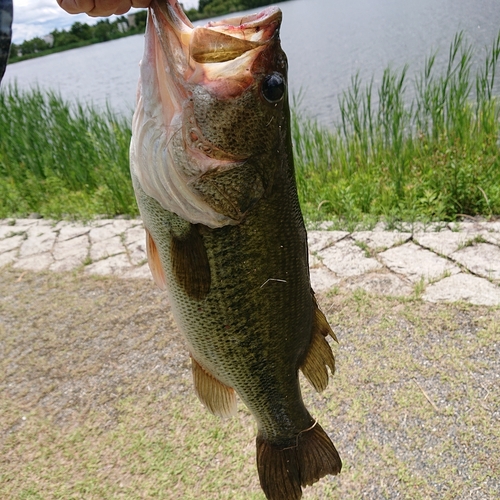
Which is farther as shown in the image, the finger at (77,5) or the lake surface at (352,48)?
the lake surface at (352,48)

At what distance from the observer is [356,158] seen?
6160mm

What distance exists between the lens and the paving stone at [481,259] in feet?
12.8

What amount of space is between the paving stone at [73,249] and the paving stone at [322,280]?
8.26 feet

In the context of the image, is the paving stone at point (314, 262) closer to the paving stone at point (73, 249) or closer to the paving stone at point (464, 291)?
the paving stone at point (464, 291)

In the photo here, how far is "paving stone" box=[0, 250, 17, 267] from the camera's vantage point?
553 cm

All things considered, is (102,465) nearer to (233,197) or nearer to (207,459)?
(207,459)

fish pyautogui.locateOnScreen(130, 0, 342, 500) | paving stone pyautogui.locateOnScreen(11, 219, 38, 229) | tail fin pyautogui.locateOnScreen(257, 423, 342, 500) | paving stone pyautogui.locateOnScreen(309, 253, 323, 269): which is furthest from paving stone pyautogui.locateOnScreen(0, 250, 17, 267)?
tail fin pyautogui.locateOnScreen(257, 423, 342, 500)

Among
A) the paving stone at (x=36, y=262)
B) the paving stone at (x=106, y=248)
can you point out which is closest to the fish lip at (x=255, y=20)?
the paving stone at (x=106, y=248)

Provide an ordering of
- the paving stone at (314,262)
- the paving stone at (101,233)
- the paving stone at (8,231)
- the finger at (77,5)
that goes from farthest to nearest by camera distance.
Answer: the paving stone at (8,231), the paving stone at (101,233), the paving stone at (314,262), the finger at (77,5)

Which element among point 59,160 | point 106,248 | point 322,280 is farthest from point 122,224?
point 322,280

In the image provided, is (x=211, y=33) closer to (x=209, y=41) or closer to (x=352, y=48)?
(x=209, y=41)

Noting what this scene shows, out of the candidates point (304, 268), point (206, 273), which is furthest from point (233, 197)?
point (304, 268)

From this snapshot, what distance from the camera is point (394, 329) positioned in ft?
11.8

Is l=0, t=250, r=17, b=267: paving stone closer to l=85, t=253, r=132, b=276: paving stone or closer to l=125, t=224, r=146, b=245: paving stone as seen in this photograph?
l=85, t=253, r=132, b=276: paving stone
